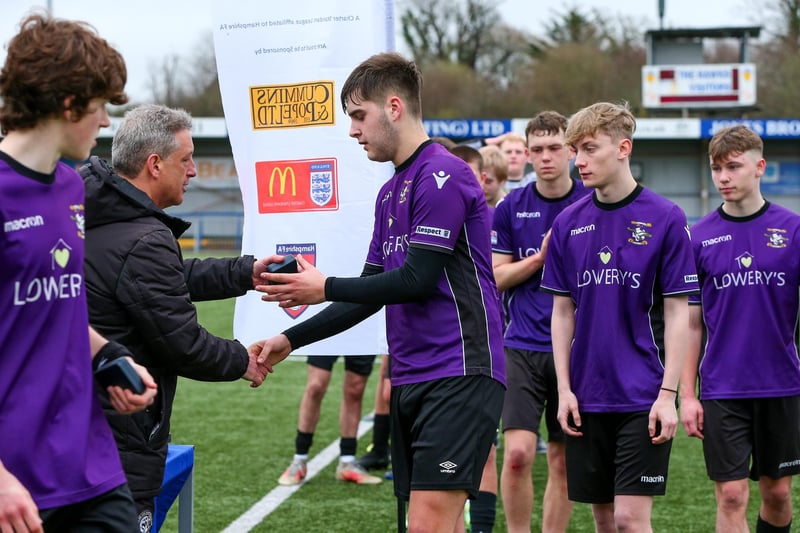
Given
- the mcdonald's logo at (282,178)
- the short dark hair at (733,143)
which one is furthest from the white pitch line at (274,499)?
the short dark hair at (733,143)

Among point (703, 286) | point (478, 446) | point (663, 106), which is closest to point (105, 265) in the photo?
point (478, 446)

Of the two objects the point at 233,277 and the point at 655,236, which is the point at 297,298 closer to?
the point at 233,277

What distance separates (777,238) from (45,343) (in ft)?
11.1

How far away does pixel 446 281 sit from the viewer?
3.56m

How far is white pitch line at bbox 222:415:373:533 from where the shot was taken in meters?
6.07

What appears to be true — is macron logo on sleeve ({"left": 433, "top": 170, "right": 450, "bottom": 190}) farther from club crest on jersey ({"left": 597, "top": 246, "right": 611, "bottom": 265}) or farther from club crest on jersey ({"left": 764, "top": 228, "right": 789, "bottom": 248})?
club crest on jersey ({"left": 764, "top": 228, "right": 789, "bottom": 248})

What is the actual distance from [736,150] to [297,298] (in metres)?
2.21

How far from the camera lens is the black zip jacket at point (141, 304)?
3387 mm

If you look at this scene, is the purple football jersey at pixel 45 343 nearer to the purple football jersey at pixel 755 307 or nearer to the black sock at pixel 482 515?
the black sock at pixel 482 515

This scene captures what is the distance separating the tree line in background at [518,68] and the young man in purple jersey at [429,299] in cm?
3774

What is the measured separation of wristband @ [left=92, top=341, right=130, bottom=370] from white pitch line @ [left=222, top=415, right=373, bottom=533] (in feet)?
11.2

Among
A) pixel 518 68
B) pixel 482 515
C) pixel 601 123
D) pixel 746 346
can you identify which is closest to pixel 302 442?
pixel 482 515

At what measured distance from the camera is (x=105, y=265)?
3385mm

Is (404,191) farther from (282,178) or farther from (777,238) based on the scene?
(777,238)
